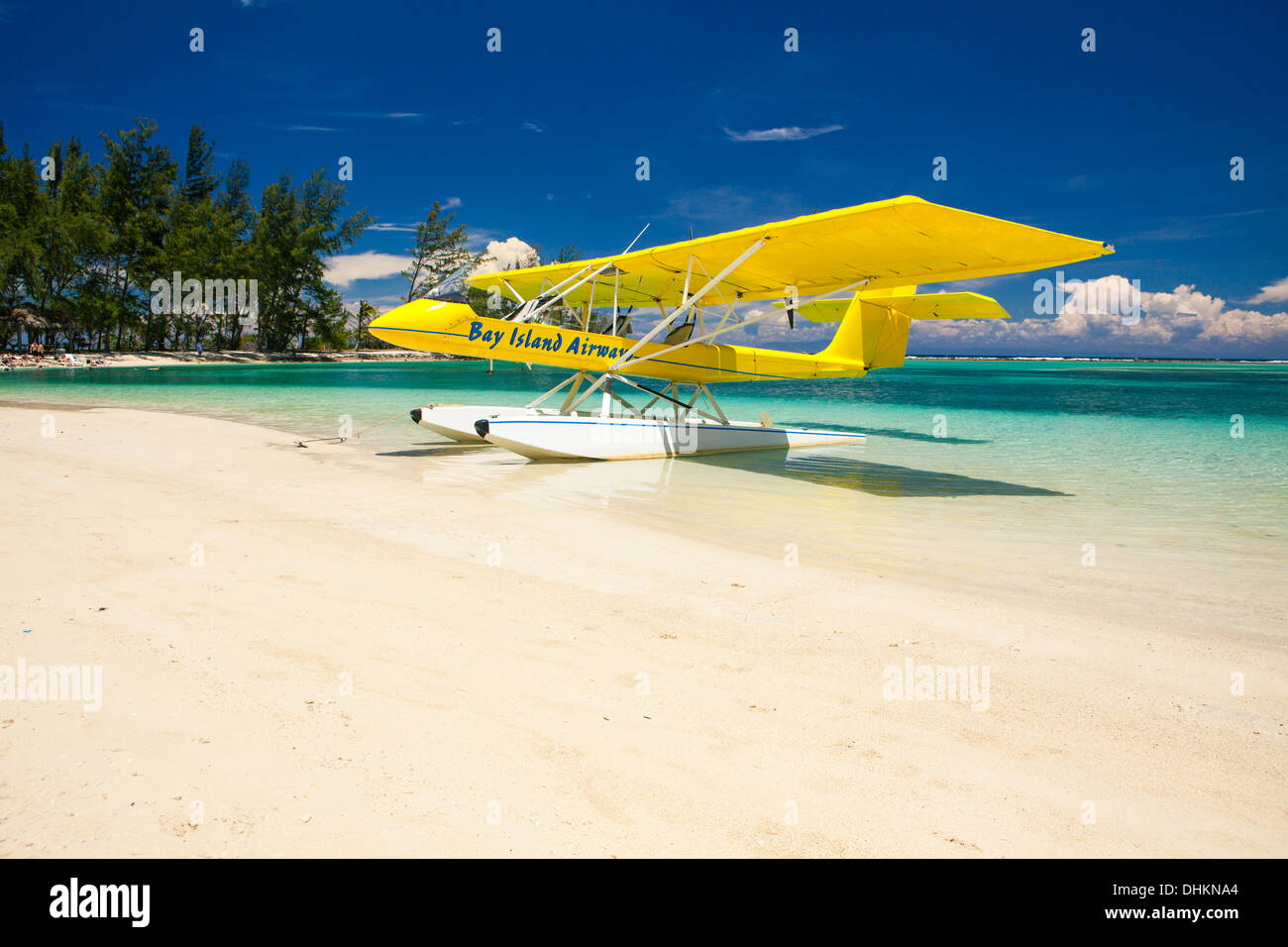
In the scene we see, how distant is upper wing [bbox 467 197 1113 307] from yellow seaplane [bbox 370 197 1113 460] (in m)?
0.03

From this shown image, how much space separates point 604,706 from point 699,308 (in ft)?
30.9

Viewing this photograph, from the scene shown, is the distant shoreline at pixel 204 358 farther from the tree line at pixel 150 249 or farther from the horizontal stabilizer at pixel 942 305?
the horizontal stabilizer at pixel 942 305

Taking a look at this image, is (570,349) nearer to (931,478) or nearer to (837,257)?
(837,257)

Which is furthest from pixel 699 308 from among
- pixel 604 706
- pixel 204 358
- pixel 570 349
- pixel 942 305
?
pixel 204 358

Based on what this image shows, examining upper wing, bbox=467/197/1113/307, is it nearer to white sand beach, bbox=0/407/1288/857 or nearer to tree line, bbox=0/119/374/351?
white sand beach, bbox=0/407/1288/857

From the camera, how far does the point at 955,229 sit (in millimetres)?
7285

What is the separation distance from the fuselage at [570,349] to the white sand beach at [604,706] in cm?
432

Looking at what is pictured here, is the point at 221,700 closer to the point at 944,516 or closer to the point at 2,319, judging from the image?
the point at 944,516

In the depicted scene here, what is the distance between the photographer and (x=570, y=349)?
9.95 m

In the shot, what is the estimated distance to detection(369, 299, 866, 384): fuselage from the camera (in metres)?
8.41

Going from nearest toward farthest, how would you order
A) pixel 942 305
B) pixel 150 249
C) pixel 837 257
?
pixel 837 257
pixel 942 305
pixel 150 249

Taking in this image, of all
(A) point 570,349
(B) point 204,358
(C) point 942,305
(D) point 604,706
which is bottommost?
(D) point 604,706
